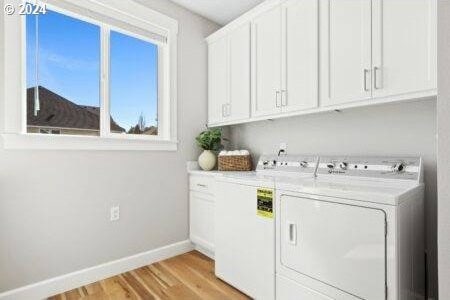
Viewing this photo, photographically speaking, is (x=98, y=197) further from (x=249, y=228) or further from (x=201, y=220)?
(x=249, y=228)

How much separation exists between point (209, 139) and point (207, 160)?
8.7 inches

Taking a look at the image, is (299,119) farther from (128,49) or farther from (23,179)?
(23,179)

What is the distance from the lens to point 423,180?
1.54m

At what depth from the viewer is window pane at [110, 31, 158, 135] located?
2.36m

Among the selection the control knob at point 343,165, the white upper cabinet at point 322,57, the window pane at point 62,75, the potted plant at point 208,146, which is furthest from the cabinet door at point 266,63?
the window pane at point 62,75

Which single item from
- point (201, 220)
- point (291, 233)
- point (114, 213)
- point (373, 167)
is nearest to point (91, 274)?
point (114, 213)

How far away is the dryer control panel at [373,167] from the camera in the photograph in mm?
1512

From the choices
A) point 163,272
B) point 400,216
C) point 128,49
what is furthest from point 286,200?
point 128,49

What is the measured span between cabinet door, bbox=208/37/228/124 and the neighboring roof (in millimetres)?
1152

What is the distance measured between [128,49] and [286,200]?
82.4 inches

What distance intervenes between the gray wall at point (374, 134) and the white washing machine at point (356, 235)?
16 cm

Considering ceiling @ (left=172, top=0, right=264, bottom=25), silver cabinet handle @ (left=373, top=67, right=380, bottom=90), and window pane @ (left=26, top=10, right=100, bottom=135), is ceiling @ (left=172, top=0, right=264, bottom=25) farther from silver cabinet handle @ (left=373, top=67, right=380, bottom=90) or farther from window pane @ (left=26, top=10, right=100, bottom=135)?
silver cabinet handle @ (left=373, top=67, right=380, bottom=90)

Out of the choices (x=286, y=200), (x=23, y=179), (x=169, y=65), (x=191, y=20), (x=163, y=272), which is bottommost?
(x=163, y=272)

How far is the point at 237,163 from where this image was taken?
250 centimetres
